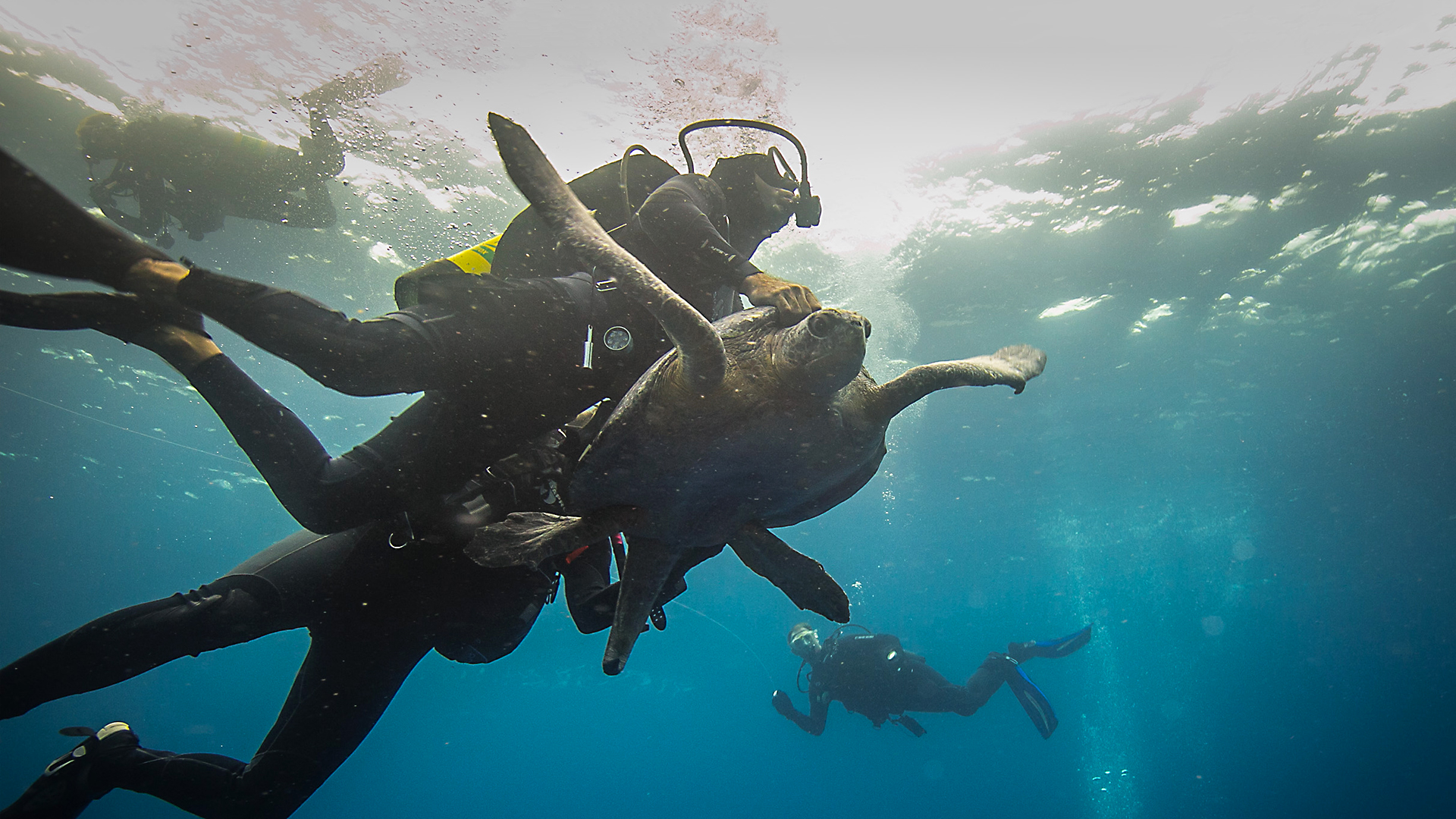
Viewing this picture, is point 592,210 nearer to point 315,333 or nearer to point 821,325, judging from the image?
point 315,333

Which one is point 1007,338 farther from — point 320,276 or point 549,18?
point 320,276

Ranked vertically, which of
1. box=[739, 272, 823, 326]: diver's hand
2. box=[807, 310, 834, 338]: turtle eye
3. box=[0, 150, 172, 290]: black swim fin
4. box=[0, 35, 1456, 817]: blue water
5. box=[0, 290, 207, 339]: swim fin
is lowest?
box=[0, 35, 1456, 817]: blue water

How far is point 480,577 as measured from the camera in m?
3.06

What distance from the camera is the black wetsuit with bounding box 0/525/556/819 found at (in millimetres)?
2691

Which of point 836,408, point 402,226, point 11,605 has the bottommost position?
point 11,605

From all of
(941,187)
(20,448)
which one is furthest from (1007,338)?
(20,448)

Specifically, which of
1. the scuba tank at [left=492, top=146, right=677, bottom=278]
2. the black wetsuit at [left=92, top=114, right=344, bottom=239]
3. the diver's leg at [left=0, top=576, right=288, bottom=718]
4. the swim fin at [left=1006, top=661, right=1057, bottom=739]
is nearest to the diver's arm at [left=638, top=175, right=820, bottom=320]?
the scuba tank at [left=492, top=146, right=677, bottom=278]

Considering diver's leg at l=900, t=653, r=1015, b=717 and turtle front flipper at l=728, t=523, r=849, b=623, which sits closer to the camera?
turtle front flipper at l=728, t=523, r=849, b=623

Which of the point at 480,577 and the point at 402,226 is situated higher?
the point at 402,226

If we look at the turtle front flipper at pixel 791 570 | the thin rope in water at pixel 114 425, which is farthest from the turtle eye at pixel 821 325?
the thin rope in water at pixel 114 425

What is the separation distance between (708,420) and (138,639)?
125 inches

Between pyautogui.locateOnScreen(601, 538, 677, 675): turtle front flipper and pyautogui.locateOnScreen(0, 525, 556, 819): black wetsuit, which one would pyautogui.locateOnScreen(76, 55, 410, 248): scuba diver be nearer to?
pyautogui.locateOnScreen(0, 525, 556, 819): black wetsuit

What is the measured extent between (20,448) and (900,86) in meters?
42.6

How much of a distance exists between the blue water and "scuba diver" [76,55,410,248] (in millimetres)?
2306
